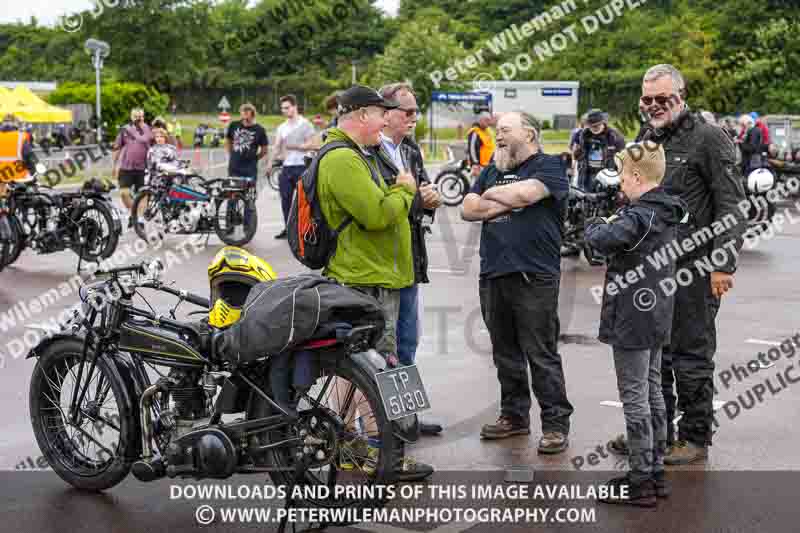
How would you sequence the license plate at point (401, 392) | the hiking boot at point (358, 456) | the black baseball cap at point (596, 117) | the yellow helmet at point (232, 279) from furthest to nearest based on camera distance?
1. the black baseball cap at point (596, 117)
2. the yellow helmet at point (232, 279)
3. the hiking boot at point (358, 456)
4. the license plate at point (401, 392)

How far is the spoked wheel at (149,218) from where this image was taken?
1555 centimetres

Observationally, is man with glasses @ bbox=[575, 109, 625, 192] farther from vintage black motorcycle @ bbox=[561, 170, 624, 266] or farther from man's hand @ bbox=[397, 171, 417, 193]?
man's hand @ bbox=[397, 171, 417, 193]

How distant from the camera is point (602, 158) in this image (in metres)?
15.6

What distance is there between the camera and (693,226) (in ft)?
19.2

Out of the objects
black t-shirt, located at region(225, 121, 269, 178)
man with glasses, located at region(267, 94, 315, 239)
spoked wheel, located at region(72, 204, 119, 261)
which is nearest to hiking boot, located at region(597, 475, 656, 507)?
spoked wheel, located at region(72, 204, 119, 261)

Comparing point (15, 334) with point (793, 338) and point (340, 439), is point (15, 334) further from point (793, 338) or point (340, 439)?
point (793, 338)

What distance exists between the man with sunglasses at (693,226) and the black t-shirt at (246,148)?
1075 centimetres

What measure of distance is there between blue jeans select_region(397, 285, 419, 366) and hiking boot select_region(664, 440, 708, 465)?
1.58 metres

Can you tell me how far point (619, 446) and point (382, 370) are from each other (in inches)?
77.4

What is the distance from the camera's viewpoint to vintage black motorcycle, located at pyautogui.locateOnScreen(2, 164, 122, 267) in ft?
42.3

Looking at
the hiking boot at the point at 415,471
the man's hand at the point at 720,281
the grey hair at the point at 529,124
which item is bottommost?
the hiking boot at the point at 415,471

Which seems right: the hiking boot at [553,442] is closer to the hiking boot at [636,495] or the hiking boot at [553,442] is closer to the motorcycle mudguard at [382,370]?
the hiking boot at [636,495]

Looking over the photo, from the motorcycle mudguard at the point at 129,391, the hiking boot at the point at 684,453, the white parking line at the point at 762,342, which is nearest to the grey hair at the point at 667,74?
the hiking boot at the point at 684,453

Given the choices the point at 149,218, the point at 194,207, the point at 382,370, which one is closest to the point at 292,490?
the point at 382,370
